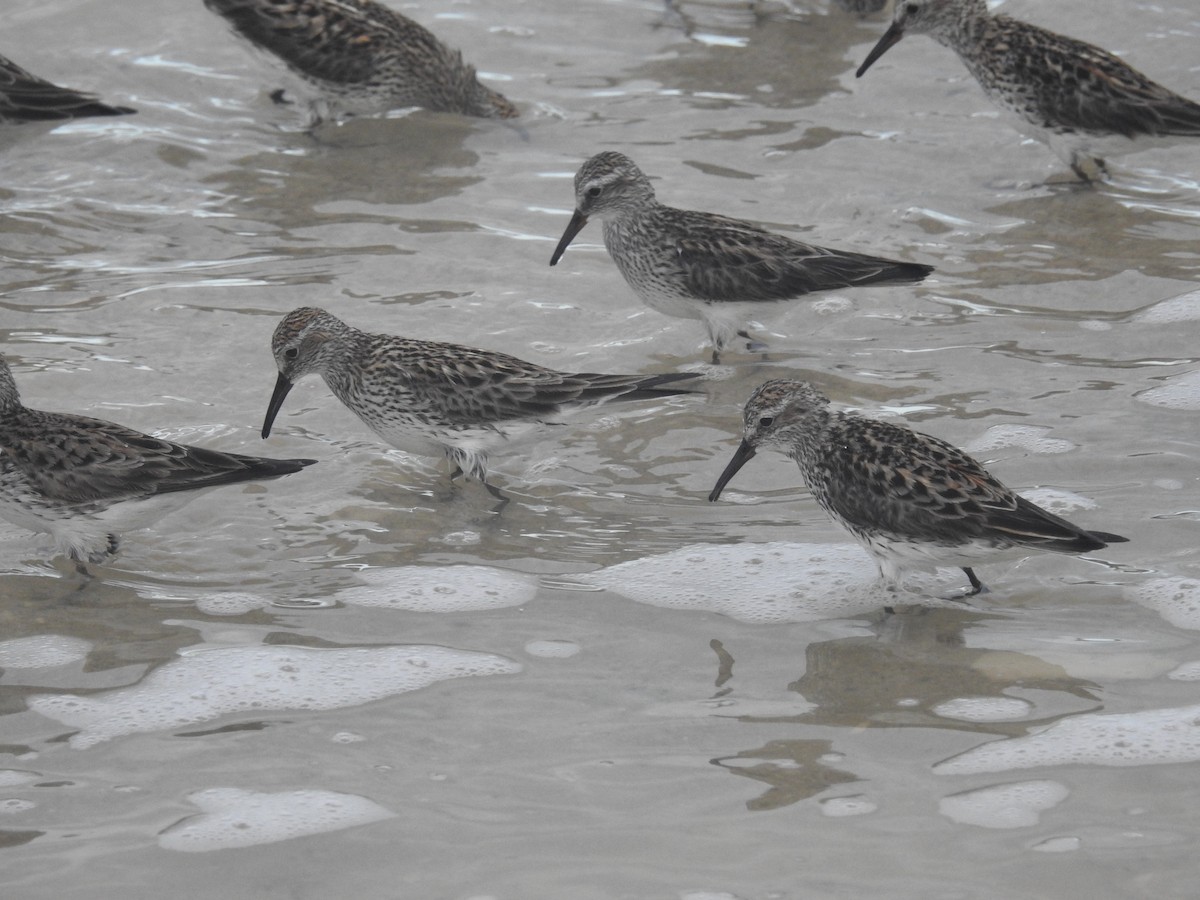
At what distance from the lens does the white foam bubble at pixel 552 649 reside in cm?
594

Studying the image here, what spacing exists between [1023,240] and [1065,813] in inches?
212

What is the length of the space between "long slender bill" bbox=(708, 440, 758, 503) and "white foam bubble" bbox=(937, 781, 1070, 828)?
216 centimetres

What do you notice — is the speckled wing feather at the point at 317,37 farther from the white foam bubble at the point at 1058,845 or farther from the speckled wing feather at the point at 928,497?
the white foam bubble at the point at 1058,845

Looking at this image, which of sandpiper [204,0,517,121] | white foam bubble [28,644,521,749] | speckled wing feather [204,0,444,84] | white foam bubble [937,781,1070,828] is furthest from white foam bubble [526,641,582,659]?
speckled wing feather [204,0,444,84]

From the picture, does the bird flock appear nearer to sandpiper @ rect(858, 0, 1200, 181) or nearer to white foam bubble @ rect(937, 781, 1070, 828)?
sandpiper @ rect(858, 0, 1200, 181)

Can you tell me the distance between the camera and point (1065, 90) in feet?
33.0

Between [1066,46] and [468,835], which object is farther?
[1066,46]

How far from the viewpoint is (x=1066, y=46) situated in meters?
10.4

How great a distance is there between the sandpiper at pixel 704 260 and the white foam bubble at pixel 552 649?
117 inches

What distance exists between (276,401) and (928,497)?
3195 mm

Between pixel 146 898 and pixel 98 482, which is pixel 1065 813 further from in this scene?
pixel 98 482

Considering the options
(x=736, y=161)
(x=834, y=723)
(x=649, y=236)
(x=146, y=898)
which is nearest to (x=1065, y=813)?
(x=834, y=723)

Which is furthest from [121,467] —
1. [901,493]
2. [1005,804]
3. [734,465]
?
[1005,804]

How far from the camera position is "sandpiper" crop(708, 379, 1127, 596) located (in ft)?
19.3
